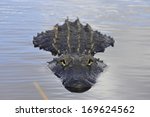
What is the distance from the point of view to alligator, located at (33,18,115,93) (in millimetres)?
14742

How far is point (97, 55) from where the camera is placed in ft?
61.6

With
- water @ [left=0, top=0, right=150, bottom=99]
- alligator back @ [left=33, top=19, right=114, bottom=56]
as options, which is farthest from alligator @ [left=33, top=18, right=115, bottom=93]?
water @ [left=0, top=0, right=150, bottom=99]

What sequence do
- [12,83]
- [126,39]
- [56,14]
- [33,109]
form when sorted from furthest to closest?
[56,14] < [126,39] < [12,83] < [33,109]

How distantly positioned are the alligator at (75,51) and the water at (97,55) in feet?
0.75

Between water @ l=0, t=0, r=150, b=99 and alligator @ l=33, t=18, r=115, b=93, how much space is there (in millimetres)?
228

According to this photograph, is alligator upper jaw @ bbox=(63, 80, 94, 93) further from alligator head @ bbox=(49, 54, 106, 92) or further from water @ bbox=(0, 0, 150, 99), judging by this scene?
water @ bbox=(0, 0, 150, 99)

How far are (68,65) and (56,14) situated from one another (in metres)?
11.3

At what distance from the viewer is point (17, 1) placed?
30.2m

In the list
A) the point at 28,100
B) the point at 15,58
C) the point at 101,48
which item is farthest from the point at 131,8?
the point at 28,100

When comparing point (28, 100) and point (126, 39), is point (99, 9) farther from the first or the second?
point (28, 100)

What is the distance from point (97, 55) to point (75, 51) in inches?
58.0

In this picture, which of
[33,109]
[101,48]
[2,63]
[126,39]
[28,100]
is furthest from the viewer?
[126,39]

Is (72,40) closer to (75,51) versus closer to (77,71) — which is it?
(75,51)

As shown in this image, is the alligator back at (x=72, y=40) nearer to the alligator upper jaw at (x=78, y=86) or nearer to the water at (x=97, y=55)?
the water at (x=97, y=55)
